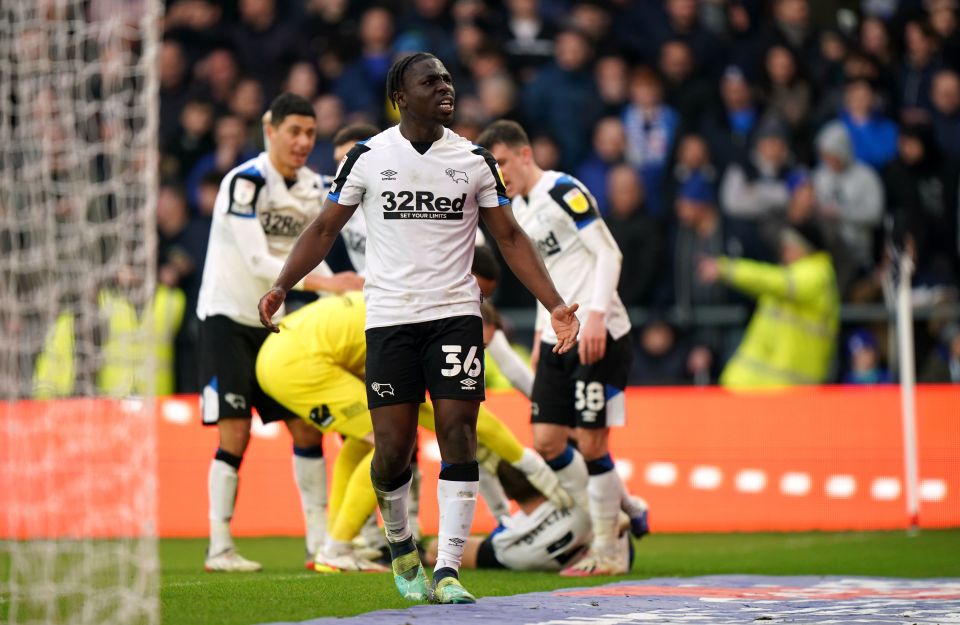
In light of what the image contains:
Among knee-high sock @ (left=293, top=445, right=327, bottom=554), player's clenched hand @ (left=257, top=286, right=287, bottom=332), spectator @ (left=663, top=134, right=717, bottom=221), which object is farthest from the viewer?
spectator @ (left=663, top=134, right=717, bottom=221)

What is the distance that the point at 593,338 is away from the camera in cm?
855

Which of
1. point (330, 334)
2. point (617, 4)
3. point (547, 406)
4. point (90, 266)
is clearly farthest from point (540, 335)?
point (617, 4)

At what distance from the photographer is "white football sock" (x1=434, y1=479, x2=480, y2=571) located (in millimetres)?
6688

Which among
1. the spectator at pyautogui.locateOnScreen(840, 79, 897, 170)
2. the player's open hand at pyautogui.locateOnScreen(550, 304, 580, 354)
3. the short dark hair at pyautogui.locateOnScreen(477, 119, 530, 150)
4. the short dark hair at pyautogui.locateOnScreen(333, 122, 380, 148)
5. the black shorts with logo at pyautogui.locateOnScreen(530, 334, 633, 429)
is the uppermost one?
the spectator at pyautogui.locateOnScreen(840, 79, 897, 170)

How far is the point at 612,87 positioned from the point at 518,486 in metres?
7.66

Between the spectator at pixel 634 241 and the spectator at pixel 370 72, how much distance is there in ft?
10.9

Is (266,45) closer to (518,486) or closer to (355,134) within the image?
(355,134)

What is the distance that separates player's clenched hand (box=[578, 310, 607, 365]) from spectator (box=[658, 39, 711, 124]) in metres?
7.39

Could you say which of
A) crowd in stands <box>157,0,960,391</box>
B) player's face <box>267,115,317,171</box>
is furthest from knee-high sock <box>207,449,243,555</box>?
crowd in stands <box>157,0,960,391</box>

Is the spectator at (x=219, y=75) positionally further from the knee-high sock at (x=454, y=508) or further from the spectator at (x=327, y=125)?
the knee-high sock at (x=454, y=508)

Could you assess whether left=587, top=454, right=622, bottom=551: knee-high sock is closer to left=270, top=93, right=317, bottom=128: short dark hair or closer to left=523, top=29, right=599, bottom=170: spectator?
left=270, top=93, right=317, bottom=128: short dark hair

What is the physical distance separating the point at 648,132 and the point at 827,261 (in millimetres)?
2775

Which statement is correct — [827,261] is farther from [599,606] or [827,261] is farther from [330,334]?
[599,606]

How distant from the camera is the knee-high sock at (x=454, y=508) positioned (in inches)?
263
